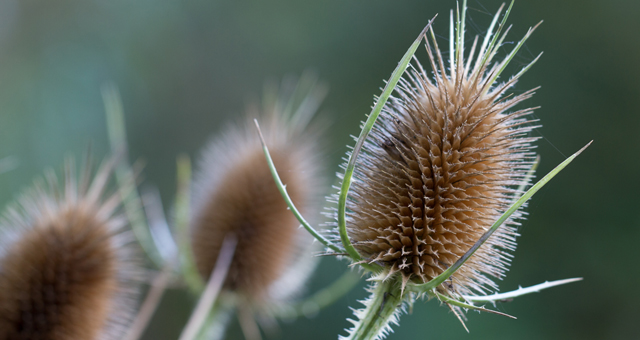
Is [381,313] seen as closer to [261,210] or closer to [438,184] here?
[438,184]

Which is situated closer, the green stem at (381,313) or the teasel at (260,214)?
the green stem at (381,313)

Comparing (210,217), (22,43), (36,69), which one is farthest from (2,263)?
(22,43)

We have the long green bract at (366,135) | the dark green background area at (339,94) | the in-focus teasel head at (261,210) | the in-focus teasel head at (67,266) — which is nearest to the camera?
the long green bract at (366,135)

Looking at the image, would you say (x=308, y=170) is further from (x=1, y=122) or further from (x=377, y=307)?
(x=1, y=122)

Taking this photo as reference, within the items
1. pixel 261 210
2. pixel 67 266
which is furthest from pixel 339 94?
pixel 67 266

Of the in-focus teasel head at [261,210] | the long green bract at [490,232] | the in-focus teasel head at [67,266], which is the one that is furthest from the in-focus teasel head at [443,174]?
the in-focus teasel head at [261,210]

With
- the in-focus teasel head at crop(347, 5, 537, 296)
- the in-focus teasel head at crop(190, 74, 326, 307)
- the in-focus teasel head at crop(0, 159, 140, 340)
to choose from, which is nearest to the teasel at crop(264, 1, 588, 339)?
the in-focus teasel head at crop(347, 5, 537, 296)

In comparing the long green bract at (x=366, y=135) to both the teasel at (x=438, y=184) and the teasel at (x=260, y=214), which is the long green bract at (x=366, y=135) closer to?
the teasel at (x=438, y=184)

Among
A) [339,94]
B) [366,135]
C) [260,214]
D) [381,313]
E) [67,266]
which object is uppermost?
[339,94]
